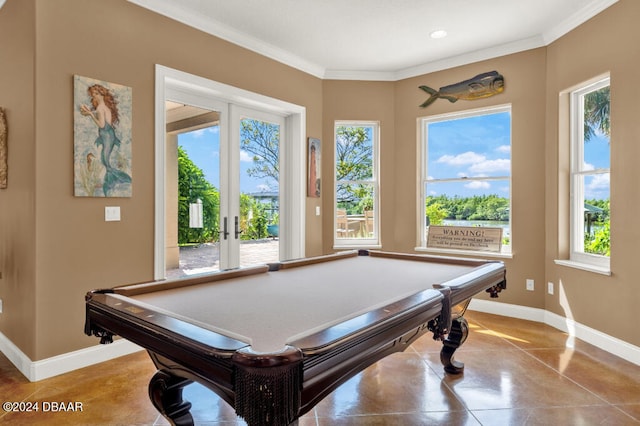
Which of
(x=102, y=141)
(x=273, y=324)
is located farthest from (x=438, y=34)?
(x=273, y=324)

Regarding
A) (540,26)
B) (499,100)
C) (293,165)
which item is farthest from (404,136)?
(540,26)

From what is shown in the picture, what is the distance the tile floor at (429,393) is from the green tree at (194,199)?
114 centimetres

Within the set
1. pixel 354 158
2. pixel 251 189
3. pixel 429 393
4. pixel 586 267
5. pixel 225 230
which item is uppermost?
pixel 354 158

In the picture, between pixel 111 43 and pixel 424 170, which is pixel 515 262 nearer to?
pixel 424 170

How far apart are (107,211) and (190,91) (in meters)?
1.40

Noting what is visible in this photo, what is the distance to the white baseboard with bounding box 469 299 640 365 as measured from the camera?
3012 millimetres

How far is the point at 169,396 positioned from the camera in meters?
1.74

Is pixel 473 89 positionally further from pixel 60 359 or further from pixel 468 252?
pixel 60 359

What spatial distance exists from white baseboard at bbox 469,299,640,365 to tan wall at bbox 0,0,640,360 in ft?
0.25

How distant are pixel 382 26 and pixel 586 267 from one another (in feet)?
9.53

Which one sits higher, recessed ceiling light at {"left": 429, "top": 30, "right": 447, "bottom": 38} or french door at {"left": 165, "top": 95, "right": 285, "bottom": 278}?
recessed ceiling light at {"left": 429, "top": 30, "right": 447, "bottom": 38}

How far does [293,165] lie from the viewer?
4633 mm

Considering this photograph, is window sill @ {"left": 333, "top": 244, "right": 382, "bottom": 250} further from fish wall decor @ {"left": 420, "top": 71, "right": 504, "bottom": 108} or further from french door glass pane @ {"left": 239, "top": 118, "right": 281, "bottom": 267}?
fish wall decor @ {"left": 420, "top": 71, "right": 504, "bottom": 108}

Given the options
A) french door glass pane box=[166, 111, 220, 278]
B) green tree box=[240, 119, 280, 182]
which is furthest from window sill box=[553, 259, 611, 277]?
french door glass pane box=[166, 111, 220, 278]
